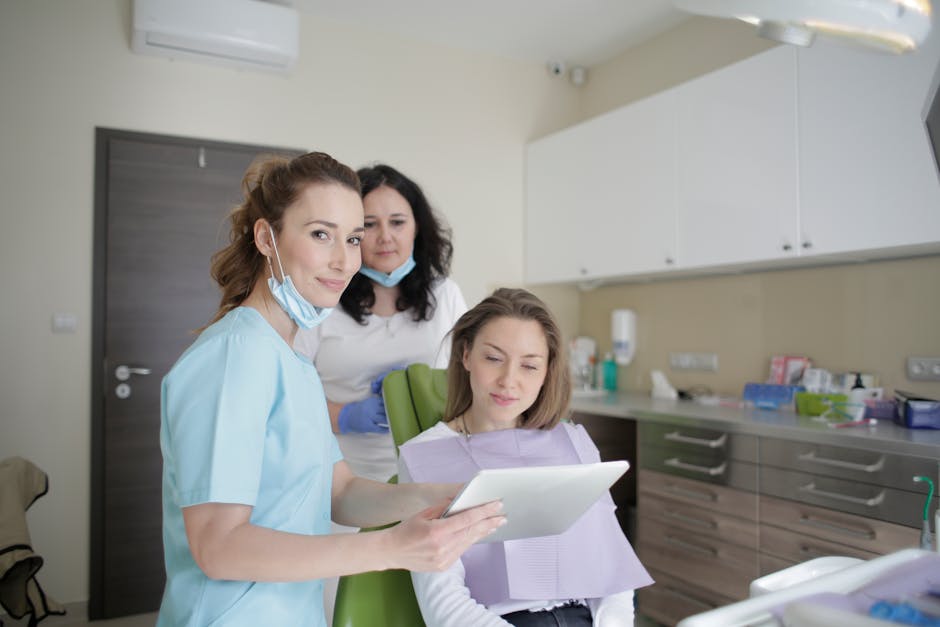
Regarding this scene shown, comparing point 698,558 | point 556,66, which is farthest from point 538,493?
point 556,66

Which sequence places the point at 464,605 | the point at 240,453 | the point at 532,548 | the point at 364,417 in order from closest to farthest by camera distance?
the point at 240,453, the point at 464,605, the point at 532,548, the point at 364,417

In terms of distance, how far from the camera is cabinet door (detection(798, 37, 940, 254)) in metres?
2.24

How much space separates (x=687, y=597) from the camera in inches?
106

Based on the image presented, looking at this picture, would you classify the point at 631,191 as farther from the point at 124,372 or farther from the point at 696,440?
the point at 124,372

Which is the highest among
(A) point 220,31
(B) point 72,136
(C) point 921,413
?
(A) point 220,31

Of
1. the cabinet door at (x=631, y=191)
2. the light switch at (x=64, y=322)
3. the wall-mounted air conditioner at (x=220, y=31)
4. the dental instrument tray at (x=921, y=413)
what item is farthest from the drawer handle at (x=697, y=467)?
the light switch at (x=64, y=322)

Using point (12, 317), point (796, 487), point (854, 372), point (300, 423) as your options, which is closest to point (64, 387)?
point (12, 317)

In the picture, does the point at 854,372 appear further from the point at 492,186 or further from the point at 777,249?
the point at 492,186

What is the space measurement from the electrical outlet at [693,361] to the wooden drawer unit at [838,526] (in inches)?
40.9

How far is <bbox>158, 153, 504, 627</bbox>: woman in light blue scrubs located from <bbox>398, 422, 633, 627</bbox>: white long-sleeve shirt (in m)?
0.15

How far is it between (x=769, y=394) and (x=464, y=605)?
6.88 ft

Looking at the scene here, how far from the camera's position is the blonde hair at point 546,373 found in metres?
1.63

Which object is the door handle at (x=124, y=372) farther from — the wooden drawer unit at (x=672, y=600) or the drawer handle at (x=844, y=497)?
the drawer handle at (x=844, y=497)

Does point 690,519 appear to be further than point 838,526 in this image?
Yes
